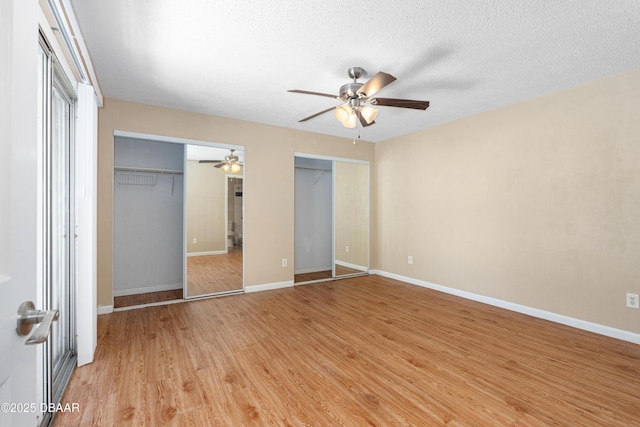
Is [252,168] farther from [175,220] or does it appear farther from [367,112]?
[367,112]

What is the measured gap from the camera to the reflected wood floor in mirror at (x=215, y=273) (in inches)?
166

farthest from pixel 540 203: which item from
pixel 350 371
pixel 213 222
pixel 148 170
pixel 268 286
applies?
pixel 148 170

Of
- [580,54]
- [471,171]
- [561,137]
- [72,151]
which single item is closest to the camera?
[72,151]

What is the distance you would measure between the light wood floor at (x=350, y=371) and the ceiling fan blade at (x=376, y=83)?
231 centimetres

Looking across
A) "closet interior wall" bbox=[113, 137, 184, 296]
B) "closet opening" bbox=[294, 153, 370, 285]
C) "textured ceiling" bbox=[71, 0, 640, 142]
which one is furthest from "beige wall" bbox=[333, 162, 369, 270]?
"closet interior wall" bbox=[113, 137, 184, 296]

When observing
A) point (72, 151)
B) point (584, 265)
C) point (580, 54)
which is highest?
point (580, 54)

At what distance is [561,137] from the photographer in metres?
3.36

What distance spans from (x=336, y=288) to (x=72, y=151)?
3.72 m

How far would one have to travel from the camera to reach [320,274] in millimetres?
5605

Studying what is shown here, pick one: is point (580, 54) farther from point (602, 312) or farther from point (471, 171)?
point (602, 312)

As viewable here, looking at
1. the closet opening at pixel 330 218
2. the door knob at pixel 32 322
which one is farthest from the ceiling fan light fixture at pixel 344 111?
the door knob at pixel 32 322

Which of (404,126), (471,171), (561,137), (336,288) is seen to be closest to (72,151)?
(336,288)

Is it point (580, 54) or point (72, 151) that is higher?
point (580, 54)

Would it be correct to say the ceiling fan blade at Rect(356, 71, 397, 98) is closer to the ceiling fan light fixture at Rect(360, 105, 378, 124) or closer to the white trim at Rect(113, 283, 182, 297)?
the ceiling fan light fixture at Rect(360, 105, 378, 124)
